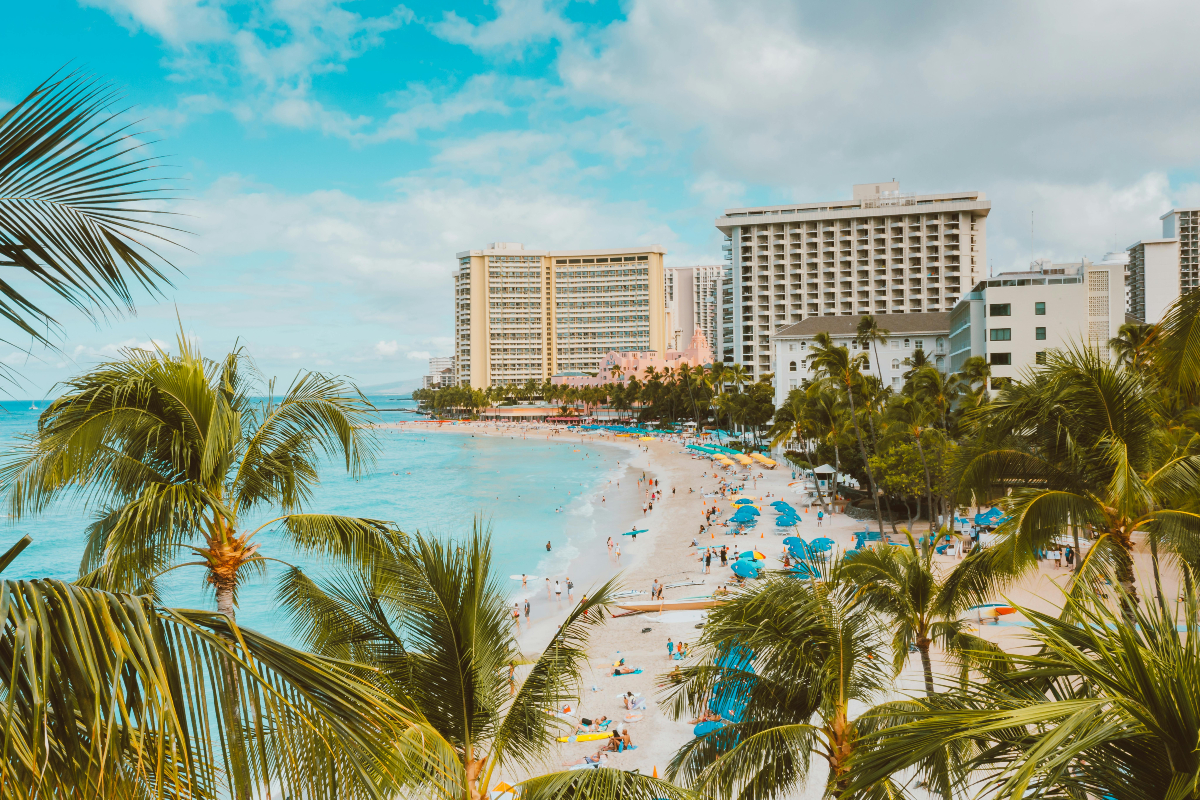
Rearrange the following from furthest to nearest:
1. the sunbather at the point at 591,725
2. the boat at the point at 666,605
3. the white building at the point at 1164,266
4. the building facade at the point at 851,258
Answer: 1. the building facade at the point at 851,258
2. the white building at the point at 1164,266
3. the boat at the point at 666,605
4. the sunbather at the point at 591,725

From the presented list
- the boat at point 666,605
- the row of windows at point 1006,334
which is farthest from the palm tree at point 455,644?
the row of windows at point 1006,334

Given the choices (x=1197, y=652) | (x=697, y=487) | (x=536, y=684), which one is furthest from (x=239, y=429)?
(x=697, y=487)

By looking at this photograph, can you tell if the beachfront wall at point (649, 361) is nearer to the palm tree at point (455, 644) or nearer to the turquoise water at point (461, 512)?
the turquoise water at point (461, 512)

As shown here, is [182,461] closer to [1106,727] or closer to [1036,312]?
[1106,727]

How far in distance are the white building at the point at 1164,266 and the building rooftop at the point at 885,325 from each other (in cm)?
1649

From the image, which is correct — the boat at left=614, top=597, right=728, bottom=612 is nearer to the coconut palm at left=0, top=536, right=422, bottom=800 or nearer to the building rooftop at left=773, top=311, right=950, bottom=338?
the coconut palm at left=0, top=536, right=422, bottom=800

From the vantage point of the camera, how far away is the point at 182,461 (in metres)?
6.22

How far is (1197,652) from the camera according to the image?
3336 mm

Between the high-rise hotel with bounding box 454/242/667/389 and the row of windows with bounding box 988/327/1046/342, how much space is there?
11949cm

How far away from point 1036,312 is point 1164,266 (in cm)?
3329

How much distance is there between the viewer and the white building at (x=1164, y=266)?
226 feet

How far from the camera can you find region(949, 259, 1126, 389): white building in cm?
4747

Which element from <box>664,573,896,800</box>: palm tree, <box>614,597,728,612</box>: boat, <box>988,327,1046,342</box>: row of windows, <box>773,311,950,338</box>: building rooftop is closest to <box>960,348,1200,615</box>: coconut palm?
<box>664,573,896,800</box>: palm tree

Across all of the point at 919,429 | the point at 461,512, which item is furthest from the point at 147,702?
the point at 461,512
